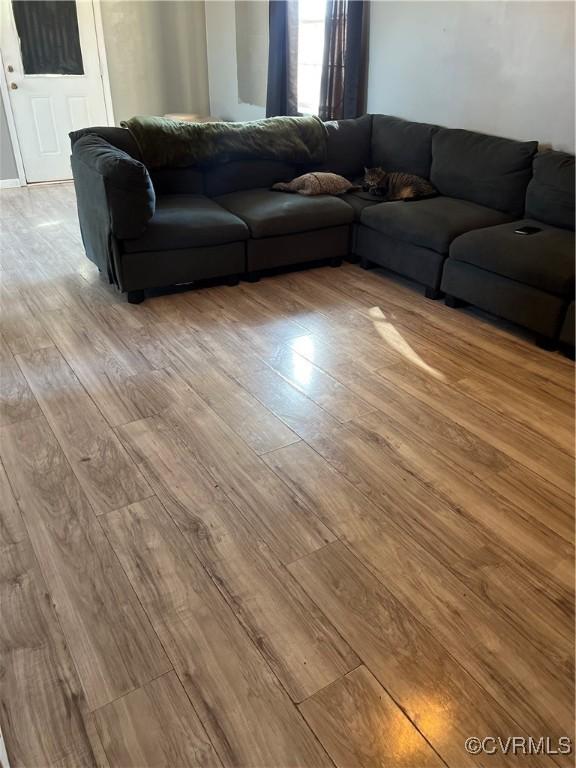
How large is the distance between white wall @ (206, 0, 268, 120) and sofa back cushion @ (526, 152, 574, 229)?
331 cm

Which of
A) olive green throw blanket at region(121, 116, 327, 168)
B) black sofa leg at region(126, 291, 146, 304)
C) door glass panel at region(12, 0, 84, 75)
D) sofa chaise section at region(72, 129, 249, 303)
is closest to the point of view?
sofa chaise section at region(72, 129, 249, 303)

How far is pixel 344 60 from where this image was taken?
4.46m

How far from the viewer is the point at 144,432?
2268 millimetres

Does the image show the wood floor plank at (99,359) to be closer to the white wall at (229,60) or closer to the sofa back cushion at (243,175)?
the sofa back cushion at (243,175)

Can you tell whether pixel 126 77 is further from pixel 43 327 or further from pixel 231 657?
pixel 231 657

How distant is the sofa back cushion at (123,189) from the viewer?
9.89 feet

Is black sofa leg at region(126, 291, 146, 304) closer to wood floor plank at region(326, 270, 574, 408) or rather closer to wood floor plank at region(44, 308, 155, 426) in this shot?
wood floor plank at region(44, 308, 155, 426)

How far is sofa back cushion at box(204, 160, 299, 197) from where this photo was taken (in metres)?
3.94

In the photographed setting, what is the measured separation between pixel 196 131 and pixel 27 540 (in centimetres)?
288

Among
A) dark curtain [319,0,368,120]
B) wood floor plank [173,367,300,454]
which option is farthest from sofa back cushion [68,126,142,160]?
dark curtain [319,0,368,120]

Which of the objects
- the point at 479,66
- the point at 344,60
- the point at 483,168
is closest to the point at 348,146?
the point at 344,60

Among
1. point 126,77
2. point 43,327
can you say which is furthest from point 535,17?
point 126,77

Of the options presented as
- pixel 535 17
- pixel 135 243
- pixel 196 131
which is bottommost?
pixel 135 243

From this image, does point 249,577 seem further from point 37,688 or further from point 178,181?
point 178,181
